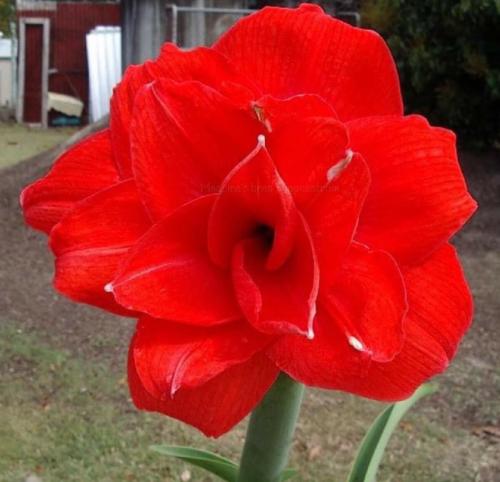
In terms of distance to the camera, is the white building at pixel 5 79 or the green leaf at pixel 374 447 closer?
the green leaf at pixel 374 447

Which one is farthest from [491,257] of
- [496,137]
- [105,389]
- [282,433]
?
[282,433]

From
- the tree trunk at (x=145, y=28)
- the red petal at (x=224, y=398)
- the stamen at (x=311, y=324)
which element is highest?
the stamen at (x=311, y=324)

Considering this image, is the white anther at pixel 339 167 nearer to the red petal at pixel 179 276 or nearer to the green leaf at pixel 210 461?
the red petal at pixel 179 276

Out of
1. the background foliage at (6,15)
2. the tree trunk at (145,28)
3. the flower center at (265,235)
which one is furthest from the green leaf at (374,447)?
the background foliage at (6,15)

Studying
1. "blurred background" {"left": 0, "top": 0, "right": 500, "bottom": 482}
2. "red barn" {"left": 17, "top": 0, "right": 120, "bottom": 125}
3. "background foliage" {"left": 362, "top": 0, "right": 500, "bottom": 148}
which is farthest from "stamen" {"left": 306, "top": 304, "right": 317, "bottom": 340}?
"red barn" {"left": 17, "top": 0, "right": 120, "bottom": 125}

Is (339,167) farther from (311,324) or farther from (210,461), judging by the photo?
(210,461)

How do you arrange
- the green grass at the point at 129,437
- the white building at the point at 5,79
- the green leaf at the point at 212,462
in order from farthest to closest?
the white building at the point at 5,79 → the green grass at the point at 129,437 → the green leaf at the point at 212,462

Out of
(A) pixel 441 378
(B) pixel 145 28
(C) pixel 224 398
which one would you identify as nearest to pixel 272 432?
(C) pixel 224 398
